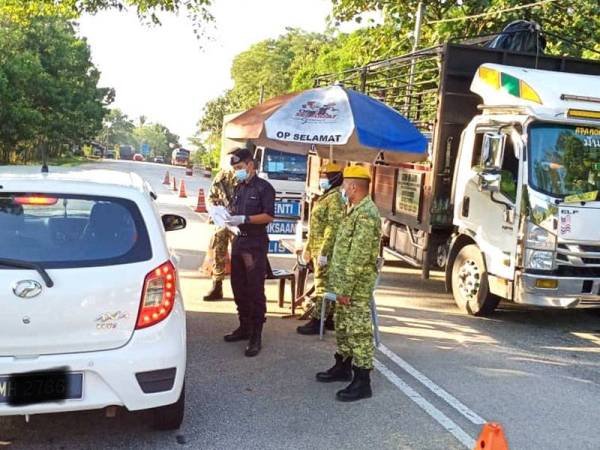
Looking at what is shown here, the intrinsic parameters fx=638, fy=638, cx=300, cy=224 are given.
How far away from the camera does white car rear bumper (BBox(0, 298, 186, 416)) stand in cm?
326

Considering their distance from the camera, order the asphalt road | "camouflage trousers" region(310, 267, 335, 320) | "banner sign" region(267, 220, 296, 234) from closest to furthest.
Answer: the asphalt road
"camouflage trousers" region(310, 267, 335, 320)
"banner sign" region(267, 220, 296, 234)

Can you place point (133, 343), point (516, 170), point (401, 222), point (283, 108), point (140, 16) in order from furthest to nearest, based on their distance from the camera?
point (140, 16), point (401, 222), point (516, 170), point (283, 108), point (133, 343)

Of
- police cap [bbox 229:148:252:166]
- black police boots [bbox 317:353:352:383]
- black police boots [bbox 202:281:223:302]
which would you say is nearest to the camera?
Result: black police boots [bbox 317:353:352:383]

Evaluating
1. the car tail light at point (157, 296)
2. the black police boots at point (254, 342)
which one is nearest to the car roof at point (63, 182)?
the car tail light at point (157, 296)

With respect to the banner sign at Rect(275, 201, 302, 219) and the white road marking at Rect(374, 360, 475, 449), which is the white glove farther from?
the banner sign at Rect(275, 201, 302, 219)

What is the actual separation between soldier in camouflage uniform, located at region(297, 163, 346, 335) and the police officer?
70 centimetres

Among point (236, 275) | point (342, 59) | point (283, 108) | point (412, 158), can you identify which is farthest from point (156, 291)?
point (342, 59)

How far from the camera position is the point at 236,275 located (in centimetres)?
588

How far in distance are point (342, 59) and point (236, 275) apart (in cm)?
2235

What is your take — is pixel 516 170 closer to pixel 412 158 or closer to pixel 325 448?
pixel 412 158

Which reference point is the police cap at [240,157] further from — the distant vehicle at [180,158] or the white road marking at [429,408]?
the distant vehicle at [180,158]

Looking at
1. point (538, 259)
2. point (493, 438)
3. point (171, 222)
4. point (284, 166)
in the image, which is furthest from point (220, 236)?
point (284, 166)

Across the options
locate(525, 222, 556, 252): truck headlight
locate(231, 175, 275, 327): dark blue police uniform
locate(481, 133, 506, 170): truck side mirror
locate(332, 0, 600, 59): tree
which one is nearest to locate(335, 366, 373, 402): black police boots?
locate(231, 175, 275, 327): dark blue police uniform

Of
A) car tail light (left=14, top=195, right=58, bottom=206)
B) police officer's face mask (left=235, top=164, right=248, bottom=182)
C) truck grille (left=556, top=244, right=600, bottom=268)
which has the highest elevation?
police officer's face mask (left=235, top=164, right=248, bottom=182)
